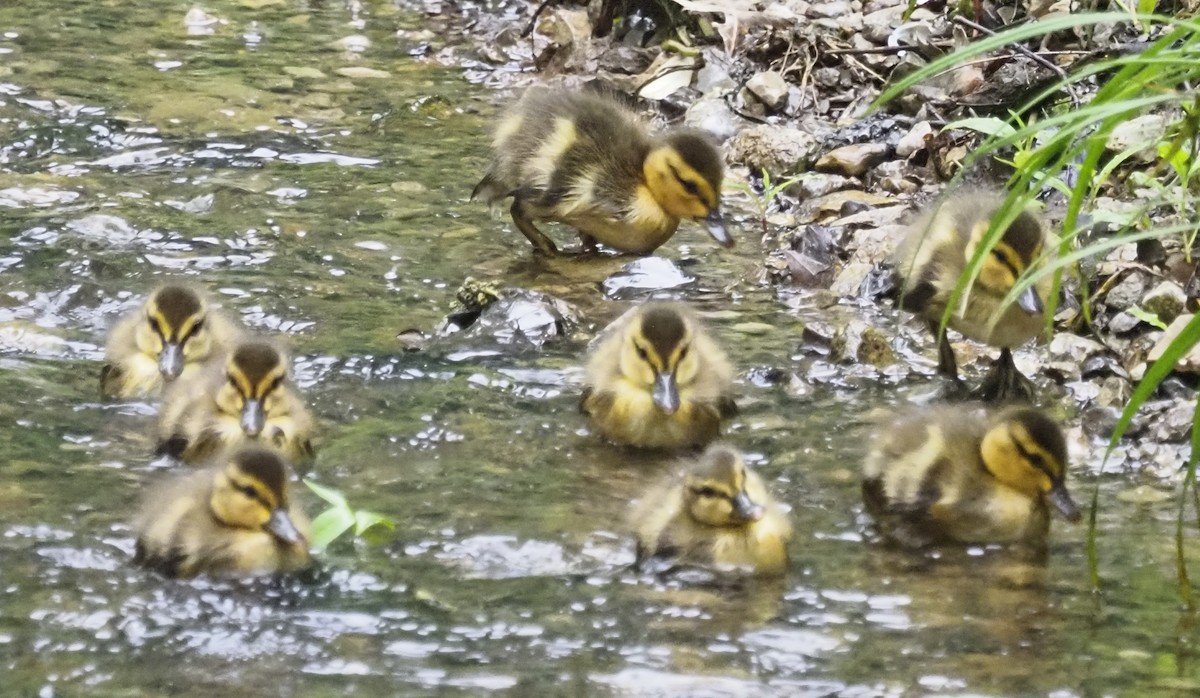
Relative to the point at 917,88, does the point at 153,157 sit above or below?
below

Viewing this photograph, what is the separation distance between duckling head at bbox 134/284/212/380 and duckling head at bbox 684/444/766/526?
163 cm

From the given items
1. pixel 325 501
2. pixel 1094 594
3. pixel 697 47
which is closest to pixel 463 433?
pixel 325 501

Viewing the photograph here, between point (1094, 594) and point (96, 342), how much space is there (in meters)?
2.88

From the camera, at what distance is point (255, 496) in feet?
10.6

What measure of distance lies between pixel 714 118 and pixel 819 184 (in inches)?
37.9

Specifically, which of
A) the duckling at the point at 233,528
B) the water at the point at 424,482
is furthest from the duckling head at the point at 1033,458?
the duckling at the point at 233,528

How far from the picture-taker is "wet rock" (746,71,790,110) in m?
7.09

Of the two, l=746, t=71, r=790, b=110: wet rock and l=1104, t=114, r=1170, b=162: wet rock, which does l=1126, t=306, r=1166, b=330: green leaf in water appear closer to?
l=1104, t=114, r=1170, b=162: wet rock

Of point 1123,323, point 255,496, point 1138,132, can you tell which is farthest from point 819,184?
point 255,496

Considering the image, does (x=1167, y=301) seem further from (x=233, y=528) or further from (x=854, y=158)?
(x=233, y=528)

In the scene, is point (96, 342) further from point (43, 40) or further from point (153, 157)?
point (43, 40)

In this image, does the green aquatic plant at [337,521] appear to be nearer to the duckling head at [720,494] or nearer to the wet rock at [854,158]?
the duckling head at [720,494]

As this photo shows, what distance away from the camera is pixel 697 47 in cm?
776

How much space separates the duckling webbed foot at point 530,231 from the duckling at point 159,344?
148 centimetres
